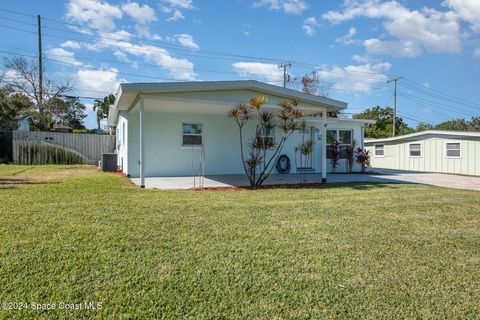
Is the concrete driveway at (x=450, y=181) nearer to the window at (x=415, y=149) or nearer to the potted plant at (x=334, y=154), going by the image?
the potted plant at (x=334, y=154)

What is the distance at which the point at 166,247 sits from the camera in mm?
3801

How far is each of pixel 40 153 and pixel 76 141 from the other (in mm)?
1787

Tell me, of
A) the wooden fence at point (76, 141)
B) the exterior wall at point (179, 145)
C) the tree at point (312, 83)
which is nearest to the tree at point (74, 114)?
the wooden fence at point (76, 141)

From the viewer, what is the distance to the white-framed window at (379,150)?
21.7m

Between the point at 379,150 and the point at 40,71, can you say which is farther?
the point at 40,71

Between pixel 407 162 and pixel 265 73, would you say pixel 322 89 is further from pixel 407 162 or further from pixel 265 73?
pixel 407 162

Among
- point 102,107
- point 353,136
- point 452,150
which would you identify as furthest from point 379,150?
point 102,107

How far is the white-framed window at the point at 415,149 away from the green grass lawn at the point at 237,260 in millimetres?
14203

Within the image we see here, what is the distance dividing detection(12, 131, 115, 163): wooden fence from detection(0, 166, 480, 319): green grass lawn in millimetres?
12436

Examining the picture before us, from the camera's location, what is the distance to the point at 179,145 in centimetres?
1257

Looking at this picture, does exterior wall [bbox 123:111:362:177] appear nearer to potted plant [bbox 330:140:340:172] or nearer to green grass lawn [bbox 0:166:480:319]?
potted plant [bbox 330:140:340:172]

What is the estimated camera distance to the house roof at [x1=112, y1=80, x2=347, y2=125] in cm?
863

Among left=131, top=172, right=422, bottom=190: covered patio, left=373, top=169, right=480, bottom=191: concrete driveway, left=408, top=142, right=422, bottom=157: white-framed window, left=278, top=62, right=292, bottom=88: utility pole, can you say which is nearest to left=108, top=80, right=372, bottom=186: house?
left=131, top=172, right=422, bottom=190: covered patio

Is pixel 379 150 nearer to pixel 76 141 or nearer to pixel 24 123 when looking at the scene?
pixel 76 141
